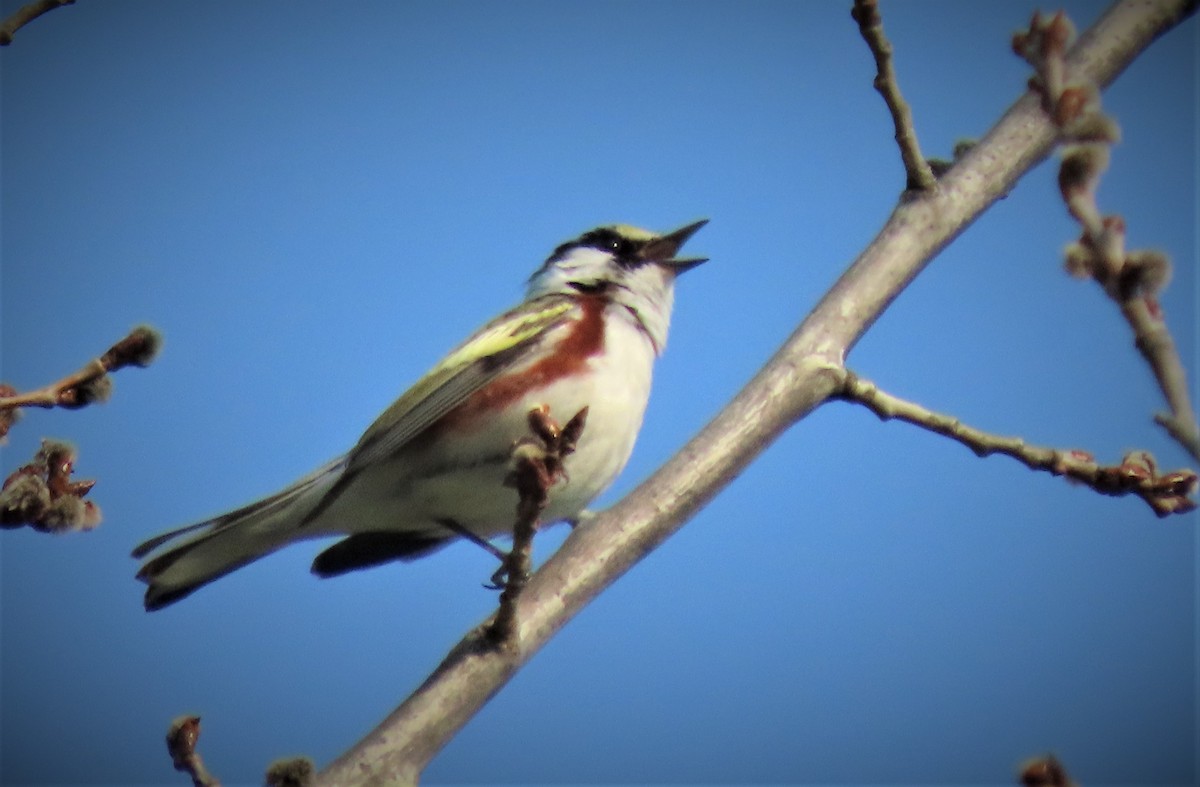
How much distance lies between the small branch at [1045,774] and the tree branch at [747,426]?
1290 millimetres

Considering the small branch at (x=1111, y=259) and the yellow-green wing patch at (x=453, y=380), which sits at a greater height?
the yellow-green wing patch at (x=453, y=380)

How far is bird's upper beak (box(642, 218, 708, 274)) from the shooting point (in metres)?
5.34

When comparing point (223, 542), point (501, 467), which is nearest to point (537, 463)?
point (501, 467)

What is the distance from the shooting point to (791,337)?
11.0ft

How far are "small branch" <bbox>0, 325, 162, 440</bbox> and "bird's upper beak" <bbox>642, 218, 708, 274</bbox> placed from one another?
3.03 m

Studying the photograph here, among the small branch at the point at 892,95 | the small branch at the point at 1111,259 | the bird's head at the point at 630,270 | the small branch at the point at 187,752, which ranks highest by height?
the bird's head at the point at 630,270

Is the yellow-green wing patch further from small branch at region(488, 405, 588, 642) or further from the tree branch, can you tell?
small branch at region(488, 405, 588, 642)

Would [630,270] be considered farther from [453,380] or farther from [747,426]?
[747,426]

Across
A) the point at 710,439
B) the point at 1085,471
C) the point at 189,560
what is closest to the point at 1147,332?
the point at 1085,471

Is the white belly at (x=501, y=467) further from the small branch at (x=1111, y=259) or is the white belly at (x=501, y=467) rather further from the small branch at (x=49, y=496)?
the small branch at (x=1111, y=259)

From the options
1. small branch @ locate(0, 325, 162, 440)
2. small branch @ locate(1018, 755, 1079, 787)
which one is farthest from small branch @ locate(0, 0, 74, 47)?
small branch @ locate(1018, 755, 1079, 787)

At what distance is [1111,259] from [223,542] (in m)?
3.63

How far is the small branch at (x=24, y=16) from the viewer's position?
2.45 m

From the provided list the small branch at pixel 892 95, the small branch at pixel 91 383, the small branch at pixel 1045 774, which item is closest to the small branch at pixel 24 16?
the small branch at pixel 91 383
